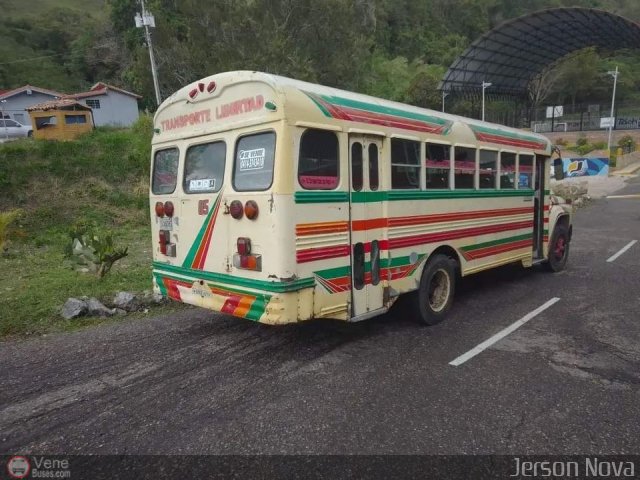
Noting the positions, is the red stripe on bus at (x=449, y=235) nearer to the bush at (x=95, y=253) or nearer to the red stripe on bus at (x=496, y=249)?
the red stripe on bus at (x=496, y=249)

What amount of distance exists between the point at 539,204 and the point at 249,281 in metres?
6.10

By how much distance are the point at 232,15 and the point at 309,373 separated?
29.4 m

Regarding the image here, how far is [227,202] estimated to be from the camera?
453 cm

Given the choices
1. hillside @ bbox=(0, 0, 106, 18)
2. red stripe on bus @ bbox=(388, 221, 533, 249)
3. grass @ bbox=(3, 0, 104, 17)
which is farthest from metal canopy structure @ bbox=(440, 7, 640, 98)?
grass @ bbox=(3, 0, 104, 17)

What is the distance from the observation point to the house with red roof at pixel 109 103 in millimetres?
33656

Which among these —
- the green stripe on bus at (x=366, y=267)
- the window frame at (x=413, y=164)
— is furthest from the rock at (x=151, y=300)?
the window frame at (x=413, y=164)

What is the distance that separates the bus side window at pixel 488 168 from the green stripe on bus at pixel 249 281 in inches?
138

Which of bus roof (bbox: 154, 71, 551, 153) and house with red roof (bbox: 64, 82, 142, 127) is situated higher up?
house with red roof (bbox: 64, 82, 142, 127)

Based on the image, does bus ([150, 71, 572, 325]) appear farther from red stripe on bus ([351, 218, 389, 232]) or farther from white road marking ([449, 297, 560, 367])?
white road marking ([449, 297, 560, 367])

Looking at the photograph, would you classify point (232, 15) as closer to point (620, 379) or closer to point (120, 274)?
point (120, 274)

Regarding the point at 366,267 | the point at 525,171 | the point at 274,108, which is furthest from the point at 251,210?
the point at 525,171

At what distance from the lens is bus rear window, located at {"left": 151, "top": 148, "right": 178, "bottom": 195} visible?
5293 mm

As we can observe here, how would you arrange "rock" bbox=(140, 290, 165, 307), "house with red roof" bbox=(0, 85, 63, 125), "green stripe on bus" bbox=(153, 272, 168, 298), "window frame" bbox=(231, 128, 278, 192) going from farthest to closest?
1. "house with red roof" bbox=(0, 85, 63, 125)
2. "rock" bbox=(140, 290, 165, 307)
3. "green stripe on bus" bbox=(153, 272, 168, 298)
4. "window frame" bbox=(231, 128, 278, 192)

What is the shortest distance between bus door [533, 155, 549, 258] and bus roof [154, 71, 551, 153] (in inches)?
122
